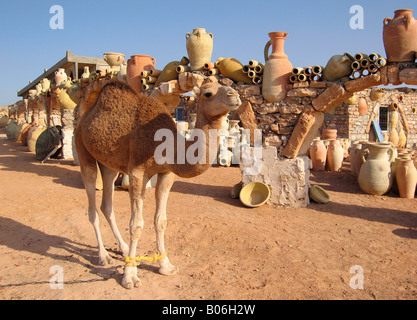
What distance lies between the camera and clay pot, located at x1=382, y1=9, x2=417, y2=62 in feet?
16.9

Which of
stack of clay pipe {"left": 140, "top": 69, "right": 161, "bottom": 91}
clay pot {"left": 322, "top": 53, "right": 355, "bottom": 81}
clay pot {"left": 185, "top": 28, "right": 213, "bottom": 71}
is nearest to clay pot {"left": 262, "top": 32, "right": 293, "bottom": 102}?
clay pot {"left": 322, "top": 53, "right": 355, "bottom": 81}

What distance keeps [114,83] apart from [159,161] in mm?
1243

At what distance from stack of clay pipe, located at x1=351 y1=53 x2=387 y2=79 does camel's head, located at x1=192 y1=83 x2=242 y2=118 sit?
3990mm

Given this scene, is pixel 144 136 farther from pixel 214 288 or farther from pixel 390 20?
pixel 390 20

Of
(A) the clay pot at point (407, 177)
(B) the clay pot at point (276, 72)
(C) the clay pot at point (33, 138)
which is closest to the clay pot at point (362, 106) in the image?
(A) the clay pot at point (407, 177)

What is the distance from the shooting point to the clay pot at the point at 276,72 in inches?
238

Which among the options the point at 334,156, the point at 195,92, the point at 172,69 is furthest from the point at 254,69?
the point at 334,156

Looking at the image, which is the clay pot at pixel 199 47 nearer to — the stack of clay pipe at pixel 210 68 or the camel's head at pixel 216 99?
the stack of clay pipe at pixel 210 68

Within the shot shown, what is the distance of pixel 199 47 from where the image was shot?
6566mm

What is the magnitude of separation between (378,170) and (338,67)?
2.90 metres

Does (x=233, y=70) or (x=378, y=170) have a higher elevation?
(x=233, y=70)

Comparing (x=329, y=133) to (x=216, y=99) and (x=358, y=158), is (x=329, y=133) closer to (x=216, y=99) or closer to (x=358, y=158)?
(x=358, y=158)

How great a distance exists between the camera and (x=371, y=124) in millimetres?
15031

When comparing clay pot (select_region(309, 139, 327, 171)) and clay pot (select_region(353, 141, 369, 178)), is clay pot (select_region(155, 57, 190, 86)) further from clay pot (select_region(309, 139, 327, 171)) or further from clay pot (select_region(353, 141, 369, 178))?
clay pot (select_region(309, 139, 327, 171))
